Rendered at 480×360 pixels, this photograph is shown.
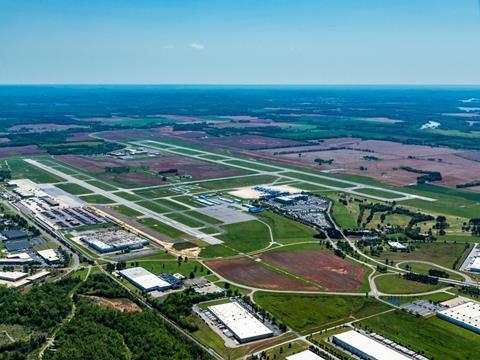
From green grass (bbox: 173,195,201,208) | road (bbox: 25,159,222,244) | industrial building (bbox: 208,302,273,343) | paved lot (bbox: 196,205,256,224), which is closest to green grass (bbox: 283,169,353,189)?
paved lot (bbox: 196,205,256,224)

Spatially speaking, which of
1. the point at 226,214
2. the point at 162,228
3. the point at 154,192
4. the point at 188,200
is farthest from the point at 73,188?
the point at 226,214

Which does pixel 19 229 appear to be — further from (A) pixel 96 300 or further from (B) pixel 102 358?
(B) pixel 102 358

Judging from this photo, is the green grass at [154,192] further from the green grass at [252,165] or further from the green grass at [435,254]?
the green grass at [435,254]

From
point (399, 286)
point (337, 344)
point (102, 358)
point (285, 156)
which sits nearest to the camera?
point (102, 358)

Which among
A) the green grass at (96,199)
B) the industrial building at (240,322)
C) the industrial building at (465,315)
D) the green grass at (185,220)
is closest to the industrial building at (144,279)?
the industrial building at (240,322)

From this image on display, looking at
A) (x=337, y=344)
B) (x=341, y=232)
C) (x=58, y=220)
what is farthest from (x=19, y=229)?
(x=337, y=344)

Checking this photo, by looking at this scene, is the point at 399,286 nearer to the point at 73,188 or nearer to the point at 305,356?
the point at 305,356
